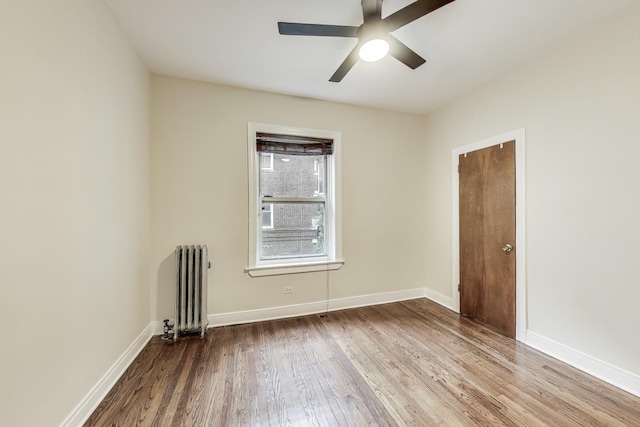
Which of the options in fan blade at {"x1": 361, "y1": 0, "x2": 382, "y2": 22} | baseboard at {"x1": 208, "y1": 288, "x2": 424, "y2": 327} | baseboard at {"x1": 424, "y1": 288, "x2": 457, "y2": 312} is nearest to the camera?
fan blade at {"x1": 361, "y1": 0, "x2": 382, "y2": 22}

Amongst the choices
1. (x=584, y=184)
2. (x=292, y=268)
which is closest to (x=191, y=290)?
(x=292, y=268)

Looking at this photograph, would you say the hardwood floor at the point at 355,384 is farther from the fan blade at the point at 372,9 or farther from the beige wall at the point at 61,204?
the fan blade at the point at 372,9

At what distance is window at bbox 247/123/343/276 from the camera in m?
2.93

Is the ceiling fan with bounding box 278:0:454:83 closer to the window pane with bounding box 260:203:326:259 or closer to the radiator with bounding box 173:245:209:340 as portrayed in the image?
the window pane with bounding box 260:203:326:259

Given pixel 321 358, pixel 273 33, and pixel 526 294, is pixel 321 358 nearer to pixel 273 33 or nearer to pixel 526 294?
pixel 526 294

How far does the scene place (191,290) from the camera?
97.7 inches

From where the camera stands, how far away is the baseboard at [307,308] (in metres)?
2.80

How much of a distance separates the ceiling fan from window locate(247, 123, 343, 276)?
1421 millimetres

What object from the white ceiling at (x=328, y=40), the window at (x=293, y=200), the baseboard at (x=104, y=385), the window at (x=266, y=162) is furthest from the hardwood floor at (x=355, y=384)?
the white ceiling at (x=328, y=40)

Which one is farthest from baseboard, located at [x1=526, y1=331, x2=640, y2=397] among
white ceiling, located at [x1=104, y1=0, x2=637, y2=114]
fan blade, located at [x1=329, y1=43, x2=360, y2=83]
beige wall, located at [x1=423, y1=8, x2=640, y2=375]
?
fan blade, located at [x1=329, y1=43, x2=360, y2=83]

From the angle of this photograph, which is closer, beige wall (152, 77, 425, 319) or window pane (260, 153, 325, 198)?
beige wall (152, 77, 425, 319)

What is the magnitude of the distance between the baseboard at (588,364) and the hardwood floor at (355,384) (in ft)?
0.21

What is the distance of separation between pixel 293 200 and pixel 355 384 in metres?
2.02

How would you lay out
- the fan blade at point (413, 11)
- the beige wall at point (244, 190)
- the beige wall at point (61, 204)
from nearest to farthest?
the beige wall at point (61, 204)
the fan blade at point (413, 11)
the beige wall at point (244, 190)
